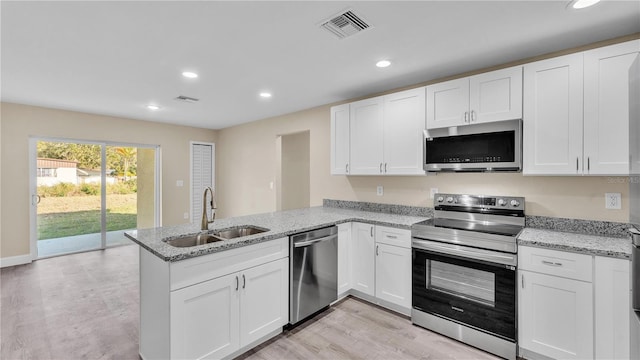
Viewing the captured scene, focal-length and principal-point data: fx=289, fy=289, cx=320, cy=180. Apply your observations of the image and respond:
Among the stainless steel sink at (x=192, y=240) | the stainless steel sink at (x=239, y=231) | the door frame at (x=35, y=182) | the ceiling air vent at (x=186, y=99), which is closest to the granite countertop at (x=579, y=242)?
the stainless steel sink at (x=239, y=231)

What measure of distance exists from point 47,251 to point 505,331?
6.40 metres

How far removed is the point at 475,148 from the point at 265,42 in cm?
206

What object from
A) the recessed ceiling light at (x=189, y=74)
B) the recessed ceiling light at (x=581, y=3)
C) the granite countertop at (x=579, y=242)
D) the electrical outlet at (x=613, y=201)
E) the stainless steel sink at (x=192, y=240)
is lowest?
the stainless steel sink at (x=192, y=240)

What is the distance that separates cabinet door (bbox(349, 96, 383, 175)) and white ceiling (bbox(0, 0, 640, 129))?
11.2 inches

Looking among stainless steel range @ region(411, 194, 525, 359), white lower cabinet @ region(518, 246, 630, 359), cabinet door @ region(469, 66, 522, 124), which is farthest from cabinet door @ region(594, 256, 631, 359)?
cabinet door @ region(469, 66, 522, 124)

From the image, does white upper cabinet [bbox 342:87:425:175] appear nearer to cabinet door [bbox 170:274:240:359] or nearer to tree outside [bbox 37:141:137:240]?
cabinet door [bbox 170:274:240:359]

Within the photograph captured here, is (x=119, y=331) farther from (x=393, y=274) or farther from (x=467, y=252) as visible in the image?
(x=467, y=252)

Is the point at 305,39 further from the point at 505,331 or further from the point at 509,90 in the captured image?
the point at 505,331

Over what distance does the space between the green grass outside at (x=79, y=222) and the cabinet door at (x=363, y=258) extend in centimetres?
473

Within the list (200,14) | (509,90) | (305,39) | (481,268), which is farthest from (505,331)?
(200,14)

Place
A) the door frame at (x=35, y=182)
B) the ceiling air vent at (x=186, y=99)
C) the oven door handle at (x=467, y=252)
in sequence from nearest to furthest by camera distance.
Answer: the oven door handle at (x=467, y=252), the ceiling air vent at (x=186, y=99), the door frame at (x=35, y=182)

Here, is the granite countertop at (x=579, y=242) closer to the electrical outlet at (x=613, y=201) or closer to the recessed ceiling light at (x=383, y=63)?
the electrical outlet at (x=613, y=201)

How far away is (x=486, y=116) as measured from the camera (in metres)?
2.57

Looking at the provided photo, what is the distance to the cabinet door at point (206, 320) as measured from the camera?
5.96 feet
